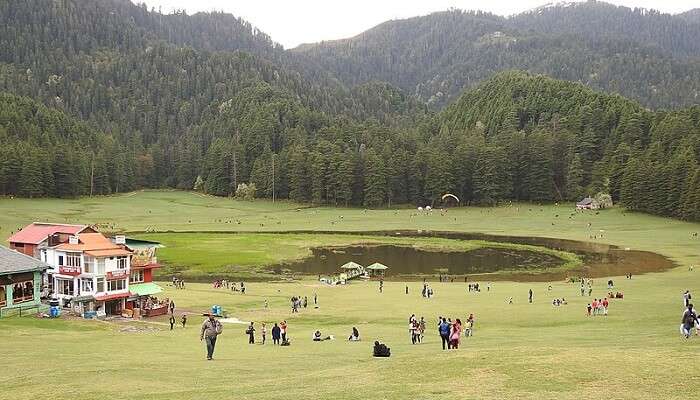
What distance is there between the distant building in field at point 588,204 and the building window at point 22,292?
123 meters

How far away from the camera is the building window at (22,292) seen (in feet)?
162

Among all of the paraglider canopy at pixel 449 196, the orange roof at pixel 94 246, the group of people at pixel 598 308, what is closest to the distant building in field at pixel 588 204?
the paraglider canopy at pixel 449 196

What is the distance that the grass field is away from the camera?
20.6m

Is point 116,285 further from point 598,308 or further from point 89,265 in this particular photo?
point 598,308

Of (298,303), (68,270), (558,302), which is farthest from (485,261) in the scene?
(68,270)

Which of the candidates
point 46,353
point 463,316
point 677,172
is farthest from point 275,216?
point 46,353

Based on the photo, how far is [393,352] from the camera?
104ft

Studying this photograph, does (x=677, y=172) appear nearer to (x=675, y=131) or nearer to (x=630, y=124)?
(x=675, y=131)

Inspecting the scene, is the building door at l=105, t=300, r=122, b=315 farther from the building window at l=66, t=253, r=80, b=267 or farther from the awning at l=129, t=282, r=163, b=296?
the building window at l=66, t=253, r=80, b=267

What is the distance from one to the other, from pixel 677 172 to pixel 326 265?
80.6m

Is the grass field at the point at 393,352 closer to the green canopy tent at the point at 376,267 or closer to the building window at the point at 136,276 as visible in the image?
the building window at the point at 136,276

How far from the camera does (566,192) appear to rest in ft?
556

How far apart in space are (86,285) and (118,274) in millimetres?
2635

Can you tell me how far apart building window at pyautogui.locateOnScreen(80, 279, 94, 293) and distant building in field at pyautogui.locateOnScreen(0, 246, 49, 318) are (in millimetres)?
3239
